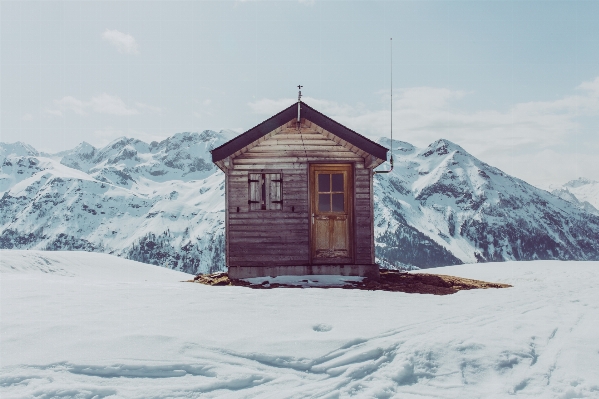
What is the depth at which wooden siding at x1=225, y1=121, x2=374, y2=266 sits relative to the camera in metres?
11.9

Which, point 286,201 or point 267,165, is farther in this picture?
point 267,165

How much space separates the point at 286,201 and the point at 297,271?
193cm

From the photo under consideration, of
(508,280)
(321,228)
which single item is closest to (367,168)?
(321,228)

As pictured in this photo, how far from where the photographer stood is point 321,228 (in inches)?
480

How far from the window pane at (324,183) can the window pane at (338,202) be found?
0.95 ft

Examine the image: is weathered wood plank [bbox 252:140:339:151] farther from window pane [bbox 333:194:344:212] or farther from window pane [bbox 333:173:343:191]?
window pane [bbox 333:194:344:212]

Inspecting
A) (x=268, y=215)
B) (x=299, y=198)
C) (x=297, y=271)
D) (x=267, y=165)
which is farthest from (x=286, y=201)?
(x=297, y=271)

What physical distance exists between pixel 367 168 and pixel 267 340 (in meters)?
7.75

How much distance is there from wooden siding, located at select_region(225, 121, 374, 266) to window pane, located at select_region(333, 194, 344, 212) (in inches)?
→ 16.5

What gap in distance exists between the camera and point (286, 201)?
12.1 m

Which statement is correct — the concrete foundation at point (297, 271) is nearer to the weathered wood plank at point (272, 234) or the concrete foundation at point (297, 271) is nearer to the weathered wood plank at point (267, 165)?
the weathered wood plank at point (272, 234)

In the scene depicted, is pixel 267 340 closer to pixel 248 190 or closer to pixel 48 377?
pixel 48 377

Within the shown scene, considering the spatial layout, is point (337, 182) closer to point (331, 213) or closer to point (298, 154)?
point (331, 213)

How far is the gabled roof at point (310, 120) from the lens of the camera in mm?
11773
